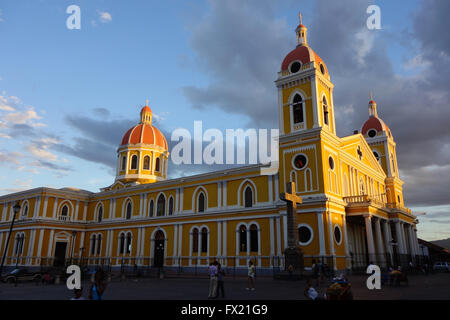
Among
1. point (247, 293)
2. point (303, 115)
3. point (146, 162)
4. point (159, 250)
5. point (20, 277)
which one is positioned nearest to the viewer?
point (247, 293)

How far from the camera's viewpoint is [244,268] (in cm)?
2939

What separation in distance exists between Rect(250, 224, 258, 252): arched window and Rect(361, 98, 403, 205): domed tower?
1854 cm

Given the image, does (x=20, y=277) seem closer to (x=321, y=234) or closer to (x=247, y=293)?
(x=247, y=293)

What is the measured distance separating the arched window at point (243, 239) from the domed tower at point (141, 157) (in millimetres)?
18705

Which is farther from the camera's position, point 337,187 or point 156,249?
point 156,249

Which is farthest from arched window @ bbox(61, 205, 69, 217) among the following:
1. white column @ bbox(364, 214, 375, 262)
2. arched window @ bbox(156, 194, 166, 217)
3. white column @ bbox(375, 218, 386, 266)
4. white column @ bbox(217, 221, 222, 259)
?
white column @ bbox(375, 218, 386, 266)

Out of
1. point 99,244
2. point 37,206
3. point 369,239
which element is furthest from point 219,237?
point 37,206

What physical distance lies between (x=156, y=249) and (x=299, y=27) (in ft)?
86.8

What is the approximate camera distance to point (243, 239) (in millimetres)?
30859

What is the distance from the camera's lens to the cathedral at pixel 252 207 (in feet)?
88.5

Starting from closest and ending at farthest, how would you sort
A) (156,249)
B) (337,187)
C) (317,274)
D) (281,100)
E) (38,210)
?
(317,274)
(337,187)
(281,100)
(156,249)
(38,210)

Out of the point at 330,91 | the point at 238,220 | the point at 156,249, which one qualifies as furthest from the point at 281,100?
the point at 156,249

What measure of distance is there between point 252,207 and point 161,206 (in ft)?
39.6
